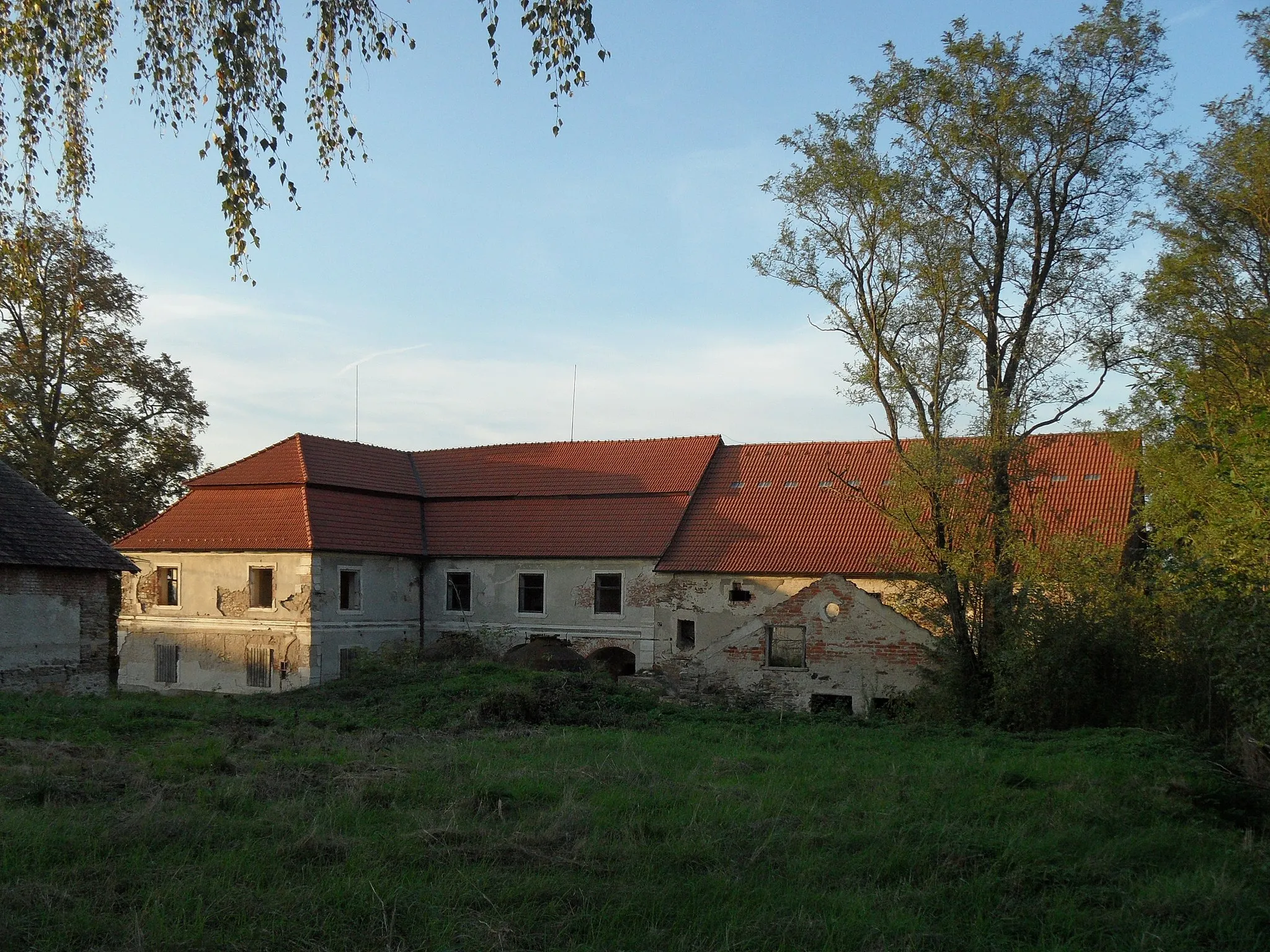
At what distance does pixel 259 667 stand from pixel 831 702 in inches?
606

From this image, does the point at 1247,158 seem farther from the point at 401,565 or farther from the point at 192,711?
the point at 401,565

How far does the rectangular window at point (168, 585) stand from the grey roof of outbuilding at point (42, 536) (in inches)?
348

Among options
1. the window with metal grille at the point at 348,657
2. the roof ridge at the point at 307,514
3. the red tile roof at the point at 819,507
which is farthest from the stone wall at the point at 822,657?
the roof ridge at the point at 307,514

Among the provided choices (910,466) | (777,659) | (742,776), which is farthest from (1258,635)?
(777,659)

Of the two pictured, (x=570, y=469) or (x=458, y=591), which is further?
(x=570, y=469)

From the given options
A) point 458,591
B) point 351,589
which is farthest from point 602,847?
point 458,591

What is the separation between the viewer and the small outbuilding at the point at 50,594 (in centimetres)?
1930

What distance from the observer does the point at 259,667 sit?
2847 centimetres

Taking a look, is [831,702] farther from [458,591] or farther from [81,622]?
[81,622]

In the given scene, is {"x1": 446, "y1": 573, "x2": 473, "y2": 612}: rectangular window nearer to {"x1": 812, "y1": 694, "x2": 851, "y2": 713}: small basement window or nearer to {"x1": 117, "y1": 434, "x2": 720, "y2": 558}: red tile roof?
{"x1": 117, "y1": 434, "x2": 720, "y2": 558}: red tile roof

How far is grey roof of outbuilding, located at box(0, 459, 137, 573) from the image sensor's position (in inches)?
770

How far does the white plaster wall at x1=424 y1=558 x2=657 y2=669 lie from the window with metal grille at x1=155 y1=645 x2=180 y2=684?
22.8 ft

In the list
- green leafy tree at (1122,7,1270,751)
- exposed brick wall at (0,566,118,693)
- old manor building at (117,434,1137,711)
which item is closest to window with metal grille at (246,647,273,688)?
old manor building at (117,434,1137,711)

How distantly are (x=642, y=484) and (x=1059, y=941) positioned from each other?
81.2ft
